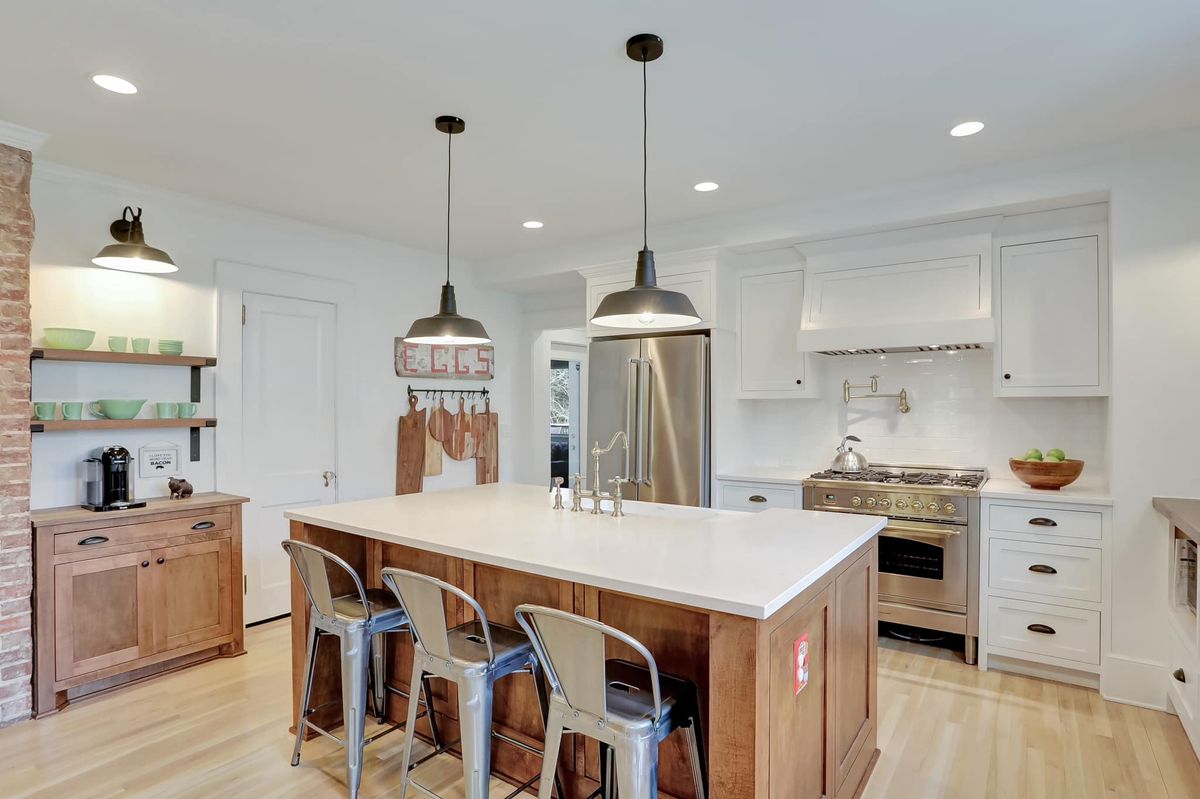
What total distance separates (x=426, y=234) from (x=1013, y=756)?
14.1 ft

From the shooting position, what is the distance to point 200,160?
3.11 m

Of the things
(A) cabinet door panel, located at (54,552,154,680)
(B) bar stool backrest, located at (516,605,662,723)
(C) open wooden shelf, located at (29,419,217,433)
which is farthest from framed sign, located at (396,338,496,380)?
(B) bar stool backrest, located at (516,605,662,723)

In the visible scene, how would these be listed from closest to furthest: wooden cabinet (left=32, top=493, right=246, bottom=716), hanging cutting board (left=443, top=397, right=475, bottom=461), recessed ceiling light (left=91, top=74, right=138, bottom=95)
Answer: recessed ceiling light (left=91, top=74, right=138, bottom=95)
wooden cabinet (left=32, top=493, right=246, bottom=716)
hanging cutting board (left=443, top=397, right=475, bottom=461)

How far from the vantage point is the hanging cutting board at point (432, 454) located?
16.4 ft

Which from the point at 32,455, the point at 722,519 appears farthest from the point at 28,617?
the point at 722,519

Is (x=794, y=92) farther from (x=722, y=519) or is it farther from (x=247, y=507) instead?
(x=247, y=507)

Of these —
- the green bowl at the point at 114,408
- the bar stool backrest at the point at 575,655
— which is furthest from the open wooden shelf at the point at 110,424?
the bar stool backrest at the point at 575,655

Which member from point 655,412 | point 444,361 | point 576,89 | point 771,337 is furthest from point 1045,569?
point 444,361

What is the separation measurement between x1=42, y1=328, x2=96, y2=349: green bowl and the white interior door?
2.80 feet

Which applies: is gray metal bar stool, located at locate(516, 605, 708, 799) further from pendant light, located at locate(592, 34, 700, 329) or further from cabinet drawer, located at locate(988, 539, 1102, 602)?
cabinet drawer, located at locate(988, 539, 1102, 602)

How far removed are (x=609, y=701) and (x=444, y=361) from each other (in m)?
3.88

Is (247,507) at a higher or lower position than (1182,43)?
lower

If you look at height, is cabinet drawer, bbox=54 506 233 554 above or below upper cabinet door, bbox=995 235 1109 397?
below

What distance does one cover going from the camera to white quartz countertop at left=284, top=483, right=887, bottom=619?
160 cm
